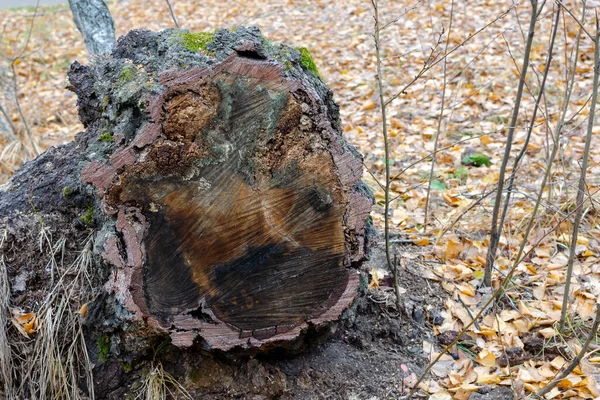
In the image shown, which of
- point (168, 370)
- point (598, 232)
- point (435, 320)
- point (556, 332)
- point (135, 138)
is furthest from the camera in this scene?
point (598, 232)

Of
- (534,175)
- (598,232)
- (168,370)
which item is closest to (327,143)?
(168,370)

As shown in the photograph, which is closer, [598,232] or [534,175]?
[598,232]

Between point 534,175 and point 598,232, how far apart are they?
85 cm

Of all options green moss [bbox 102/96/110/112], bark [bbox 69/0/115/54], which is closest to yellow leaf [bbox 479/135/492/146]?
bark [bbox 69/0/115/54]

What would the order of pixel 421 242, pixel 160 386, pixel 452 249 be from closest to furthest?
pixel 160 386 < pixel 452 249 < pixel 421 242

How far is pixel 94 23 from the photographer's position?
162 inches

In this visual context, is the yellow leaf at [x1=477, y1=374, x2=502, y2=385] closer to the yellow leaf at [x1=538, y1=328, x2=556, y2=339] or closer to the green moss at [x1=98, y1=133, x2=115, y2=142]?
the yellow leaf at [x1=538, y1=328, x2=556, y2=339]

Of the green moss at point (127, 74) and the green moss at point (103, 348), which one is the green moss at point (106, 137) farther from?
the green moss at point (103, 348)

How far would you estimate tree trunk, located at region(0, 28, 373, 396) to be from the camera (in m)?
1.94

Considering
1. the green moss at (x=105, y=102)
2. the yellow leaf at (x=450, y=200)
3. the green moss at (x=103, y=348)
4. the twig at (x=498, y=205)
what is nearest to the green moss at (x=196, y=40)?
the green moss at (x=105, y=102)

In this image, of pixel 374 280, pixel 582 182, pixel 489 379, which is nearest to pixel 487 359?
pixel 489 379

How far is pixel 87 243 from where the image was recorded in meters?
2.32

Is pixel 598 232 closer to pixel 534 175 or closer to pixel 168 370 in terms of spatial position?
pixel 534 175

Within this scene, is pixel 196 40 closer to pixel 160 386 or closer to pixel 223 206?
pixel 223 206
